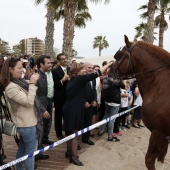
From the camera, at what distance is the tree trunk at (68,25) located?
10679mm

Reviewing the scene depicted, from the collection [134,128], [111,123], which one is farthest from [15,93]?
[134,128]

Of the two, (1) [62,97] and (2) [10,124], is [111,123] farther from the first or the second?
(2) [10,124]

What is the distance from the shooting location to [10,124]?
10.2 ft

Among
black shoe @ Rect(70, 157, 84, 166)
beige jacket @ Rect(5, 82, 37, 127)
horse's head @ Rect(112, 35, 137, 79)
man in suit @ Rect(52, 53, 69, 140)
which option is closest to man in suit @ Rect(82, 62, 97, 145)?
man in suit @ Rect(52, 53, 69, 140)

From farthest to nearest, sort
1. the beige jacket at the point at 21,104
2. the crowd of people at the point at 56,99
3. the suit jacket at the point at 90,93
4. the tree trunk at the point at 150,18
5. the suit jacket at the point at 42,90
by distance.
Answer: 1. the tree trunk at the point at 150,18
2. the suit jacket at the point at 90,93
3. the suit jacket at the point at 42,90
4. the crowd of people at the point at 56,99
5. the beige jacket at the point at 21,104

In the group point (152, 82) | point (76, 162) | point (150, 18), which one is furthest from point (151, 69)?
point (150, 18)

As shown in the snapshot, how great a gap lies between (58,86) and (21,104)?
262cm

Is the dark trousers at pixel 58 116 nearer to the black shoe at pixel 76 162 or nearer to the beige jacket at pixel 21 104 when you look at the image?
the black shoe at pixel 76 162

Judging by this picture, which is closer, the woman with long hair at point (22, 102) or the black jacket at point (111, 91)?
the woman with long hair at point (22, 102)

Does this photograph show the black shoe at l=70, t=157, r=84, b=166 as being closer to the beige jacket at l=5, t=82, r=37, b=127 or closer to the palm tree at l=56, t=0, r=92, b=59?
the beige jacket at l=5, t=82, r=37, b=127

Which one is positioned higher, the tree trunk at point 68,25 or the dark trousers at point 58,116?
the tree trunk at point 68,25

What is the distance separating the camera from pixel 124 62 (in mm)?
3760

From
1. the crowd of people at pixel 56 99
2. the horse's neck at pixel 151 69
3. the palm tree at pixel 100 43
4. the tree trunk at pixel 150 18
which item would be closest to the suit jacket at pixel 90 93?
the crowd of people at pixel 56 99

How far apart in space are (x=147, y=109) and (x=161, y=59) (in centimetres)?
78
